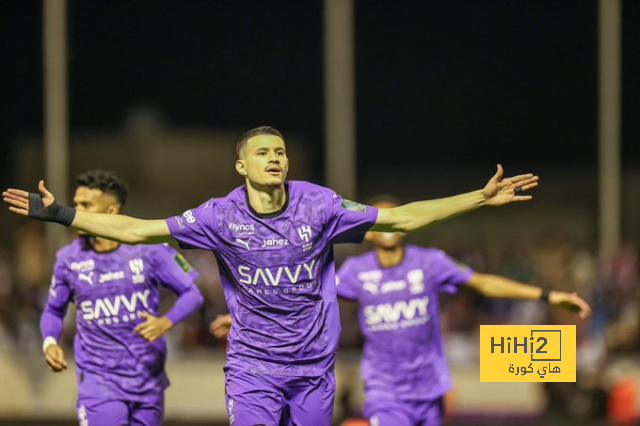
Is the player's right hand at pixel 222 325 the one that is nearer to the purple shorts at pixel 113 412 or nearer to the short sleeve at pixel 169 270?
the short sleeve at pixel 169 270

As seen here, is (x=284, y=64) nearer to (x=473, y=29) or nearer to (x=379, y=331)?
(x=473, y=29)

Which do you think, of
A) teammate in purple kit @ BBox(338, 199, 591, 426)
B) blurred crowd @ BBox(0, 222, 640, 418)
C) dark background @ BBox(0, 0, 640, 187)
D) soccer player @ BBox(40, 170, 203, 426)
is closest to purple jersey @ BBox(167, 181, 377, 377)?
soccer player @ BBox(40, 170, 203, 426)

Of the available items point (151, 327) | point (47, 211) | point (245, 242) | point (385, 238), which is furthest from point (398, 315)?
point (47, 211)

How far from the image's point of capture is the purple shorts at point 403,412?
22.5 feet

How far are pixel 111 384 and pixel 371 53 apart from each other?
39.5 feet

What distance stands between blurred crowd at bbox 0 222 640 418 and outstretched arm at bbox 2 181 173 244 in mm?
6232

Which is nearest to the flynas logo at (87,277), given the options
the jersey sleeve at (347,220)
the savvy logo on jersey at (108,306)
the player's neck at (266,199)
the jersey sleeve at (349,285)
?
the savvy logo on jersey at (108,306)

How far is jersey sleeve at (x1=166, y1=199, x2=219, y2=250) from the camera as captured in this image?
5.48 metres

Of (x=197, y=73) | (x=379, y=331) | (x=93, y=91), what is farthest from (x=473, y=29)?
(x=379, y=331)

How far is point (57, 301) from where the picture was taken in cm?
664

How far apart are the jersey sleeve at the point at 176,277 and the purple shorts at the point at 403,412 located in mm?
1350

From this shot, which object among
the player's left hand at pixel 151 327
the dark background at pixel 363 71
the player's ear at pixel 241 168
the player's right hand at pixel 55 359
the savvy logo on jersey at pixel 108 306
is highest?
the dark background at pixel 363 71

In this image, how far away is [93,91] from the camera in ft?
73.4

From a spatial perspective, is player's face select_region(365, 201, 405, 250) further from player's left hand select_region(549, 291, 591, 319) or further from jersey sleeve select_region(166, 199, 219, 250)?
jersey sleeve select_region(166, 199, 219, 250)
